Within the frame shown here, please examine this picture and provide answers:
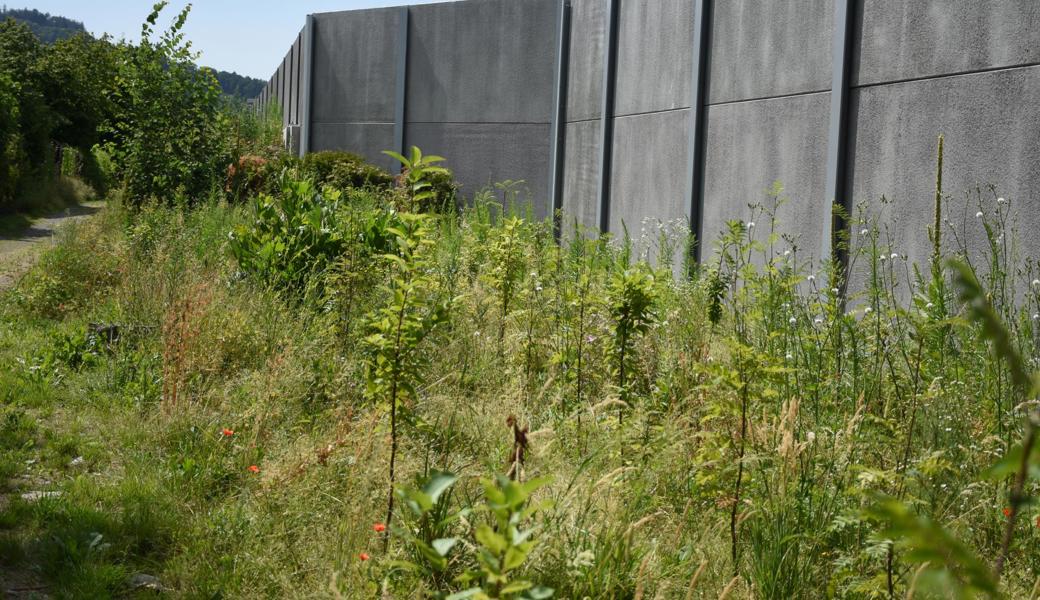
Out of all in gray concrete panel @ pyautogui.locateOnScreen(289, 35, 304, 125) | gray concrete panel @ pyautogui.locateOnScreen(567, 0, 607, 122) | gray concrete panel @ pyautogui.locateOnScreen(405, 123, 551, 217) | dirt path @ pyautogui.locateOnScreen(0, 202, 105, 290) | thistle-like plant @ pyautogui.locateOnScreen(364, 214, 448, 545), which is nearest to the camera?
thistle-like plant @ pyautogui.locateOnScreen(364, 214, 448, 545)

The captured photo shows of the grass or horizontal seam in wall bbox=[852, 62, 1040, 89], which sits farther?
horizontal seam in wall bbox=[852, 62, 1040, 89]

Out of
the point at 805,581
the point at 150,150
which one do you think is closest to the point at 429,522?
the point at 805,581

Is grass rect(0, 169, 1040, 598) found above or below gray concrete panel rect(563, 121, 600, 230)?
below

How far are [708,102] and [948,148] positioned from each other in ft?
10.2

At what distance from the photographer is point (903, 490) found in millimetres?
2943

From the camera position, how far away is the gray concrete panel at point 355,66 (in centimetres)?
1538

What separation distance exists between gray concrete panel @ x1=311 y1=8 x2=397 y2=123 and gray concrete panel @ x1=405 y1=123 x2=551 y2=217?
1.01 meters

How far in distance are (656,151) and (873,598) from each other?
6.94m

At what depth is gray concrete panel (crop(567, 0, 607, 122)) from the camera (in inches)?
437

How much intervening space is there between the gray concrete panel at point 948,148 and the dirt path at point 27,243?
261 inches

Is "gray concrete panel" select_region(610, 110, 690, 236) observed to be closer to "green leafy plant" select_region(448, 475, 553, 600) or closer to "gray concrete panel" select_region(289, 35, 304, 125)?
"green leafy plant" select_region(448, 475, 553, 600)

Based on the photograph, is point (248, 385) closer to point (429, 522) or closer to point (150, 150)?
point (429, 522)

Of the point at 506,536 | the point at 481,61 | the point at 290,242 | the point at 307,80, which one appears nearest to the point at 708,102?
the point at 290,242

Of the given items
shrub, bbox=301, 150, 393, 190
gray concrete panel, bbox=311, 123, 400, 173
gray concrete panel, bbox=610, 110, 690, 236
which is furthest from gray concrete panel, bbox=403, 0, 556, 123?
gray concrete panel, bbox=610, 110, 690, 236
